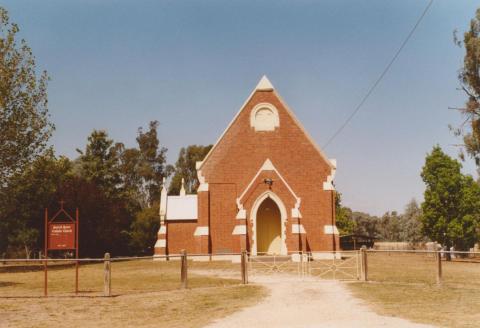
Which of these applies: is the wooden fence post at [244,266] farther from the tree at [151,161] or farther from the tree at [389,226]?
the tree at [389,226]

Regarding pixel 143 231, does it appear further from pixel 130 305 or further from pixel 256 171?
pixel 130 305

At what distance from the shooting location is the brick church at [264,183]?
36750mm

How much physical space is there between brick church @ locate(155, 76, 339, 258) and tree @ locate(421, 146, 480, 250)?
11704 millimetres

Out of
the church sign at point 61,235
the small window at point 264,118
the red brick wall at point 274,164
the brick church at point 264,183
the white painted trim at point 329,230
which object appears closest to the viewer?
the church sign at point 61,235

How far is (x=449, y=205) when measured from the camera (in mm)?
44375

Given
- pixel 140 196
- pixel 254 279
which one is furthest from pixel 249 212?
pixel 140 196

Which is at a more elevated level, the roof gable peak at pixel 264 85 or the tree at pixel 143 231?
the roof gable peak at pixel 264 85

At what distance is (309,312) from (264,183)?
24.0 metres

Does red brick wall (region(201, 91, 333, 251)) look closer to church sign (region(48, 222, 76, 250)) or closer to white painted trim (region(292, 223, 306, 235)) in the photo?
white painted trim (region(292, 223, 306, 235))

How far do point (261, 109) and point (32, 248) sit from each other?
120 ft

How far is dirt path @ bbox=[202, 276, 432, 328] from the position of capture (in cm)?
1120

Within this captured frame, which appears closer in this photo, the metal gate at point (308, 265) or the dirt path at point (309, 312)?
the dirt path at point (309, 312)

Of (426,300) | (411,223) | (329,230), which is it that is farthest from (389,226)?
(426,300)

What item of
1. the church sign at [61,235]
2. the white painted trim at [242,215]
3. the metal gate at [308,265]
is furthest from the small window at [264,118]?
the church sign at [61,235]
